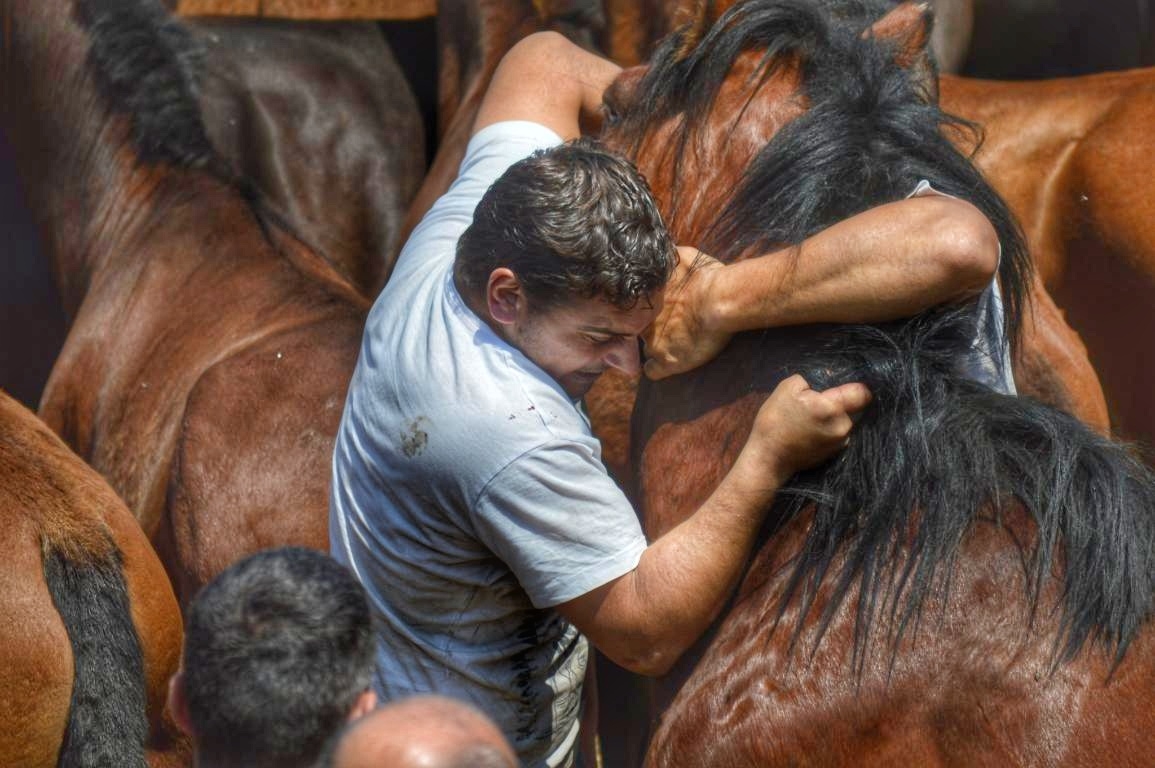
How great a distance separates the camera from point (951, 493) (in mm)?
1676

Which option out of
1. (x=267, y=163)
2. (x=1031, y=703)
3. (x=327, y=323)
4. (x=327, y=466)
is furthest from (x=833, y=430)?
(x=267, y=163)

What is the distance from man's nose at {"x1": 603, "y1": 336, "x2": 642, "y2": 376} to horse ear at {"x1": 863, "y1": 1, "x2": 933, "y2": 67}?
67 cm

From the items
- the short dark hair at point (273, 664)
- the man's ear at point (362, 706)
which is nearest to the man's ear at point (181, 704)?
the short dark hair at point (273, 664)

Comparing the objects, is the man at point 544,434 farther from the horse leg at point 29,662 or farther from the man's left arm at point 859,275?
the horse leg at point 29,662

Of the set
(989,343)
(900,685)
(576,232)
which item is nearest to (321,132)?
(576,232)

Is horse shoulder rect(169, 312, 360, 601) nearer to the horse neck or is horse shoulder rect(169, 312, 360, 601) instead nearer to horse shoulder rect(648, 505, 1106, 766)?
the horse neck

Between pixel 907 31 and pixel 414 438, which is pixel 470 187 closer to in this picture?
pixel 414 438

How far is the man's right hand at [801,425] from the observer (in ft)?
5.67

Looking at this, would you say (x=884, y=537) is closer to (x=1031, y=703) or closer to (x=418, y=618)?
(x=1031, y=703)

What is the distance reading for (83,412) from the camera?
3678 mm

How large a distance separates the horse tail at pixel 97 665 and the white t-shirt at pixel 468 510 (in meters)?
0.57

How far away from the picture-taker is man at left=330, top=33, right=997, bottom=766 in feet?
5.78

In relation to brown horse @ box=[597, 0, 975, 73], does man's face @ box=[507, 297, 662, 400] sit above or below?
above

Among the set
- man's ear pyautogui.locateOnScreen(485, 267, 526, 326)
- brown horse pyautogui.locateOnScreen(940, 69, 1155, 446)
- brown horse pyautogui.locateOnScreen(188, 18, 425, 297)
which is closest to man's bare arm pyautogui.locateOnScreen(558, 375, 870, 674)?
man's ear pyautogui.locateOnScreen(485, 267, 526, 326)
